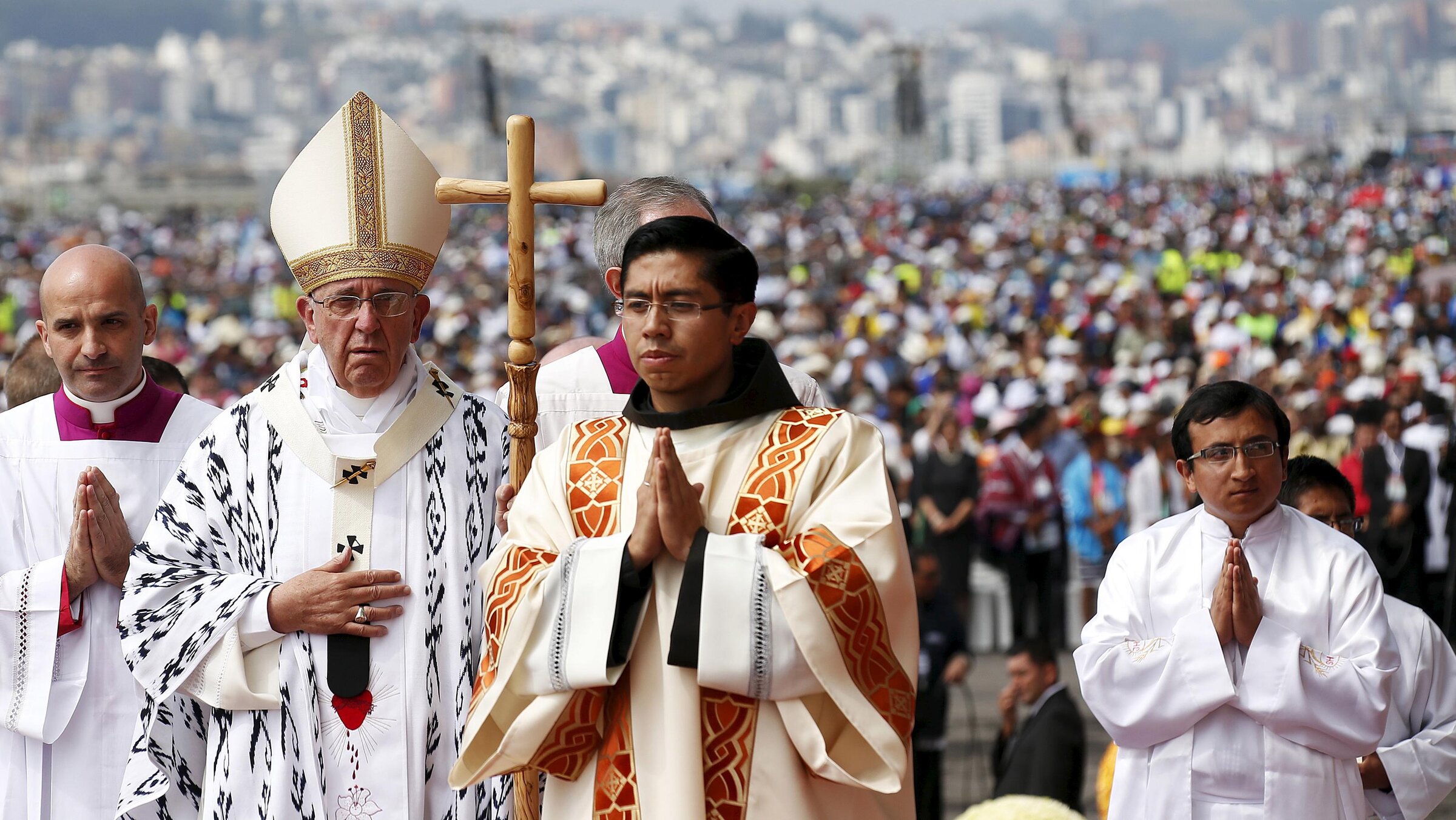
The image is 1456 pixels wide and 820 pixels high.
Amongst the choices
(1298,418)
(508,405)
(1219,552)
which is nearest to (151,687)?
(508,405)

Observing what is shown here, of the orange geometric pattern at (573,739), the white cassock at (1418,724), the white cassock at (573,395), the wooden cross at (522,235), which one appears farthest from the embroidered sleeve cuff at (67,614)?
the white cassock at (1418,724)

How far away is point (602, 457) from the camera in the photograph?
2.91m

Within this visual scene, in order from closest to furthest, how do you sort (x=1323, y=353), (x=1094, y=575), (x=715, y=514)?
(x=715, y=514) → (x=1094, y=575) → (x=1323, y=353)

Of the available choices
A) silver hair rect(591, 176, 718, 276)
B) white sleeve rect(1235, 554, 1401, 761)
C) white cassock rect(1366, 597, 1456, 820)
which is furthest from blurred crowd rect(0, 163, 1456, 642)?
silver hair rect(591, 176, 718, 276)

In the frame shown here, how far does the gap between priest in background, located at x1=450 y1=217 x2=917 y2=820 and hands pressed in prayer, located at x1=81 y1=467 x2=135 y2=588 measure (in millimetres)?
994

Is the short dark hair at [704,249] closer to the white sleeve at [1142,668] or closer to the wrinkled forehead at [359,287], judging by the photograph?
the wrinkled forehead at [359,287]

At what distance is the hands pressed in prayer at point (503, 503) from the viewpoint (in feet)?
10.4

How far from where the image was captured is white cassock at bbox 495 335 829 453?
369cm

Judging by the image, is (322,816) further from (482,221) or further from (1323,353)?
(482,221)

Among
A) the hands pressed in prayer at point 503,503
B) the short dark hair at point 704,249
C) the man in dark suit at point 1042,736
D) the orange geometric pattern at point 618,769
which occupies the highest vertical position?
the short dark hair at point 704,249

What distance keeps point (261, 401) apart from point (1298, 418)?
7.73 metres

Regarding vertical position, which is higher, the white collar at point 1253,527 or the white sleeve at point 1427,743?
the white collar at point 1253,527

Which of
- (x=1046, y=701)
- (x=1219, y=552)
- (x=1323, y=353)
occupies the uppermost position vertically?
(x=1323, y=353)

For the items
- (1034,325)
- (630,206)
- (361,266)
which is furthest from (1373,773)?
(1034,325)
